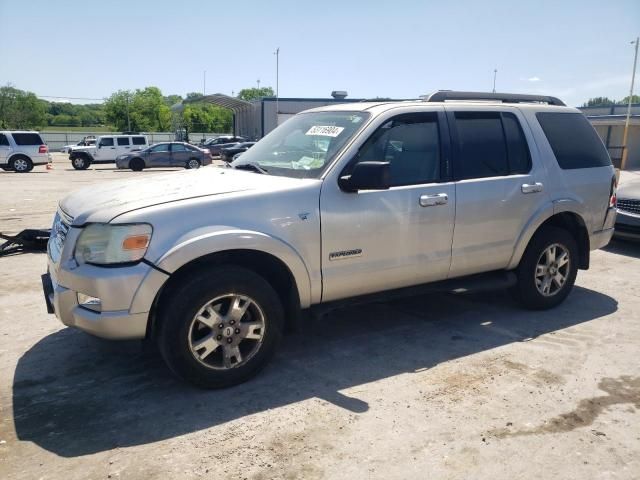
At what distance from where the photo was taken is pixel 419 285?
4.43 m

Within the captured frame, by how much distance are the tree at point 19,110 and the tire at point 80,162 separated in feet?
254

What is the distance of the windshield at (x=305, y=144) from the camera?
3.97 metres

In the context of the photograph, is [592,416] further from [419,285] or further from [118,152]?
[118,152]

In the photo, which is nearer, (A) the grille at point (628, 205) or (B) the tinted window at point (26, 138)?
(A) the grille at point (628, 205)

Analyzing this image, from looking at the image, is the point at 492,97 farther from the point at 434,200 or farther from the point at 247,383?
the point at 247,383

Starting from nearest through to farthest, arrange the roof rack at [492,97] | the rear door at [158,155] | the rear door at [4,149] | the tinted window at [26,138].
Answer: the roof rack at [492,97] → the rear door at [4,149] → the tinted window at [26,138] → the rear door at [158,155]

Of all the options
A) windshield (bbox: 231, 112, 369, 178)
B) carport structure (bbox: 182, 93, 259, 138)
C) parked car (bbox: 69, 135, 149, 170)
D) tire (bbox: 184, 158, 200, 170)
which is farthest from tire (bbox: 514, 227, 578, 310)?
carport structure (bbox: 182, 93, 259, 138)

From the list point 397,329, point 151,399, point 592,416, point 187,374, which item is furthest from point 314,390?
point 592,416

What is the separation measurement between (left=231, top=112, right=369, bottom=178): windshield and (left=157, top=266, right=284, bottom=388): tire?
0.97 meters

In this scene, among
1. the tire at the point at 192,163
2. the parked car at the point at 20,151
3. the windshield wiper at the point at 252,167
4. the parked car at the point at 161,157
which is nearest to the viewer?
the windshield wiper at the point at 252,167

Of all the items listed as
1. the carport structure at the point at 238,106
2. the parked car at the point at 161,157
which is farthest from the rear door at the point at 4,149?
the carport structure at the point at 238,106

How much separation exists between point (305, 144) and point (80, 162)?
2712 centimetres

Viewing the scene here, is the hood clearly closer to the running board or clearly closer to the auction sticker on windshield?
the auction sticker on windshield

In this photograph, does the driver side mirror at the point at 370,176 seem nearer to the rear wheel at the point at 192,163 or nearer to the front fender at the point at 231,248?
the front fender at the point at 231,248
